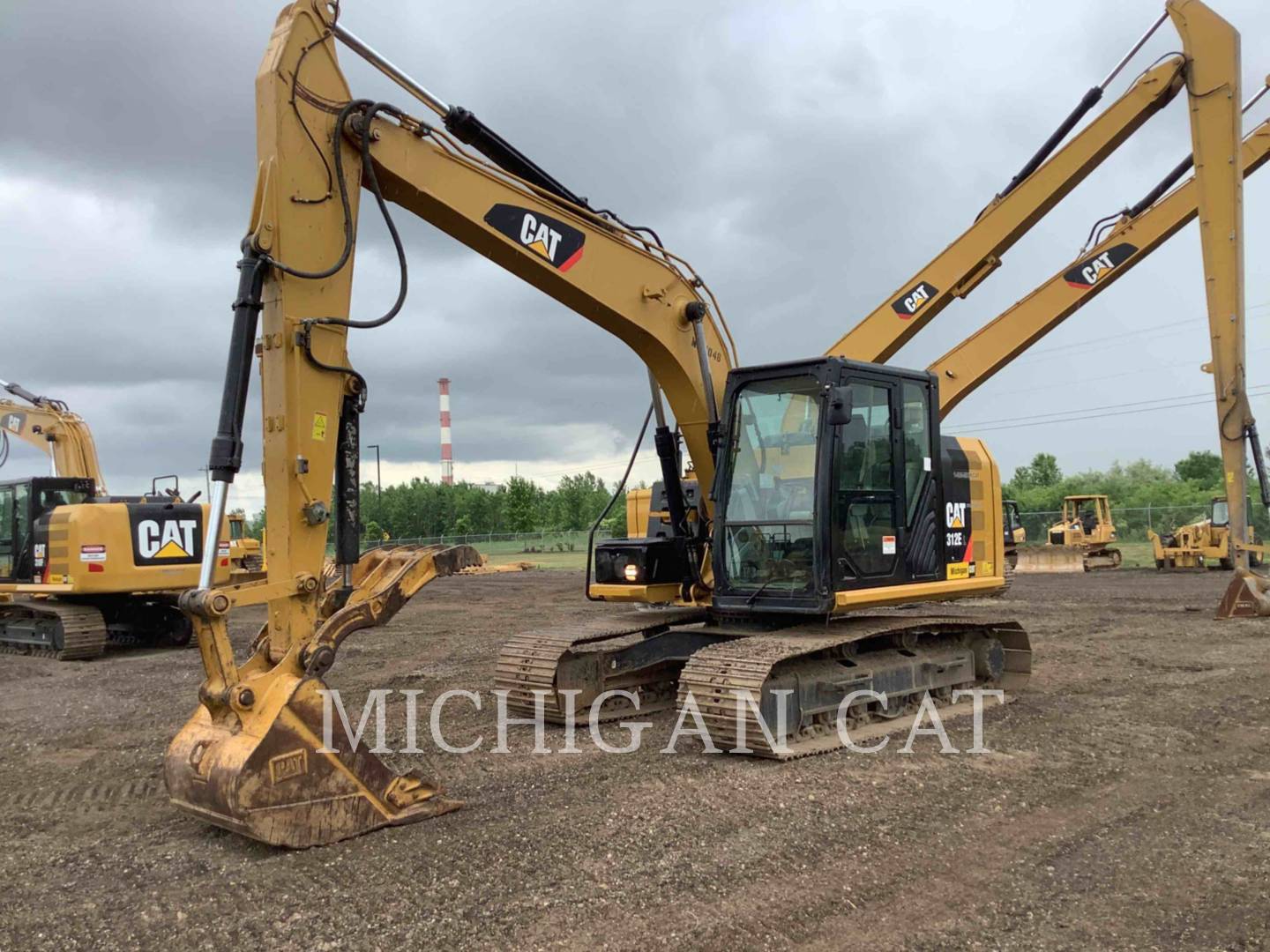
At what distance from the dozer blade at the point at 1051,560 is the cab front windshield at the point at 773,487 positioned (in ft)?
71.8

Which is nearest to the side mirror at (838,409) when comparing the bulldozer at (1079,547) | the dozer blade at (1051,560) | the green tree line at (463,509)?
the dozer blade at (1051,560)

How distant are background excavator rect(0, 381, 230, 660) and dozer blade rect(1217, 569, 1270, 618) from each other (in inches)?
505

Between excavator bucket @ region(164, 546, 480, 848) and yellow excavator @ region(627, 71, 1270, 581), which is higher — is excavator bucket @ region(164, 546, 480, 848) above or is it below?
below

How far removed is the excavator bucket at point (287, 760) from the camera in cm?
482

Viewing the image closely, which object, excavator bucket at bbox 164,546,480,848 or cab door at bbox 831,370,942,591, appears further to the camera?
cab door at bbox 831,370,942,591

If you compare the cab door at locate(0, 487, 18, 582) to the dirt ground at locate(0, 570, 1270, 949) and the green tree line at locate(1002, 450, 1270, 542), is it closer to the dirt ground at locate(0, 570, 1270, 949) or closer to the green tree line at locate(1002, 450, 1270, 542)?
the dirt ground at locate(0, 570, 1270, 949)

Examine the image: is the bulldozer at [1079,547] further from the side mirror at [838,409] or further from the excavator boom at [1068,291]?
the side mirror at [838,409]

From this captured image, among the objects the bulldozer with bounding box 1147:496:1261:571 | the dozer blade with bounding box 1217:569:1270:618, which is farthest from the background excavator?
the bulldozer with bounding box 1147:496:1261:571

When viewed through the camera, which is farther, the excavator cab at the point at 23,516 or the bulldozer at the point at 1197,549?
the bulldozer at the point at 1197,549

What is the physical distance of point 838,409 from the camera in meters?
7.21

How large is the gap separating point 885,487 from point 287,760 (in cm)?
467

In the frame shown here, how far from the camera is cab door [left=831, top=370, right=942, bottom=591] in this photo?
24.3 feet

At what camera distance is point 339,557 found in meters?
5.71

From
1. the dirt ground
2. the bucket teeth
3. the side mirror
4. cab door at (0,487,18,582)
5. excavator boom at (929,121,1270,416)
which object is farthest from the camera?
cab door at (0,487,18,582)
